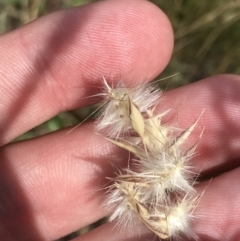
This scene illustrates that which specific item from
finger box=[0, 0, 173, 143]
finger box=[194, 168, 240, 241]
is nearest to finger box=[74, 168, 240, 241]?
finger box=[194, 168, 240, 241]

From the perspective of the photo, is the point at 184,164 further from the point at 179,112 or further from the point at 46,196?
the point at 46,196

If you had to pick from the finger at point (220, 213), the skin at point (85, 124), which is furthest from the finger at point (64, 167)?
the finger at point (220, 213)

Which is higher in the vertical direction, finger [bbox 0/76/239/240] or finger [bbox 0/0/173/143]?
finger [bbox 0/0/173/143]

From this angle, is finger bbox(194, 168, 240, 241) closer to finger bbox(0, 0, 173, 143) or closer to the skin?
the skin

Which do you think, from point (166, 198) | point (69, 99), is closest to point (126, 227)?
point (166, 198)

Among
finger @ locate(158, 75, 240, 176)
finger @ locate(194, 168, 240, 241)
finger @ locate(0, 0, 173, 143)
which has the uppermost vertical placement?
finger @ locate(0, 0, 173, 143)

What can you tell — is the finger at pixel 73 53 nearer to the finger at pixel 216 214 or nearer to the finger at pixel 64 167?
the finger at pixel 64 167

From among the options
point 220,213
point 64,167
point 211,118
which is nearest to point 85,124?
point 64,167
